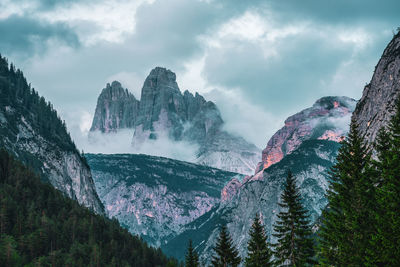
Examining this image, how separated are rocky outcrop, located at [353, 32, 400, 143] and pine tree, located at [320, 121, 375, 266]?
200 feet

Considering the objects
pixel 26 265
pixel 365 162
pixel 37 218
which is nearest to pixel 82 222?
pixel 37 218

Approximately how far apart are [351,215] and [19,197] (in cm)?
17160

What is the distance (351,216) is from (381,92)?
83223mm

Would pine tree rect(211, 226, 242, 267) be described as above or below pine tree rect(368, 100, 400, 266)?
below

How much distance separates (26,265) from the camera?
13550 cm

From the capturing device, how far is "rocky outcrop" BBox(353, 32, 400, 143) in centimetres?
10569

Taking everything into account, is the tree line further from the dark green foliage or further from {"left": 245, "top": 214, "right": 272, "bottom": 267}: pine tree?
the dark green foliage

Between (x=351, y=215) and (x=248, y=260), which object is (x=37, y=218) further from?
(x=351, y=215)

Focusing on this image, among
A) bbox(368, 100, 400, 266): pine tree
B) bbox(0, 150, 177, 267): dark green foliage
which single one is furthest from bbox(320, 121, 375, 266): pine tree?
bbox(0, 150, 177, 267): dark green foliage

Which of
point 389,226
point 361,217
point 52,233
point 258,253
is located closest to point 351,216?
point 361,217

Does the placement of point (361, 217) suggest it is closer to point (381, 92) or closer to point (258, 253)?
point (258, 253)

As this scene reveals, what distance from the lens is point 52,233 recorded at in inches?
6412

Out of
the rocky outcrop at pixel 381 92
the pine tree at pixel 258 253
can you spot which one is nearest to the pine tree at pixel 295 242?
the pine tree at pixel 258 253

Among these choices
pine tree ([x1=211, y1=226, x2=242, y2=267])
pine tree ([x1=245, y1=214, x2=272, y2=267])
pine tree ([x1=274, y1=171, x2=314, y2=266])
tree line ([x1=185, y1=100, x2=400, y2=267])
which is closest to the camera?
tree line ([x1=185, y1=100, x2=400, y2=267])
